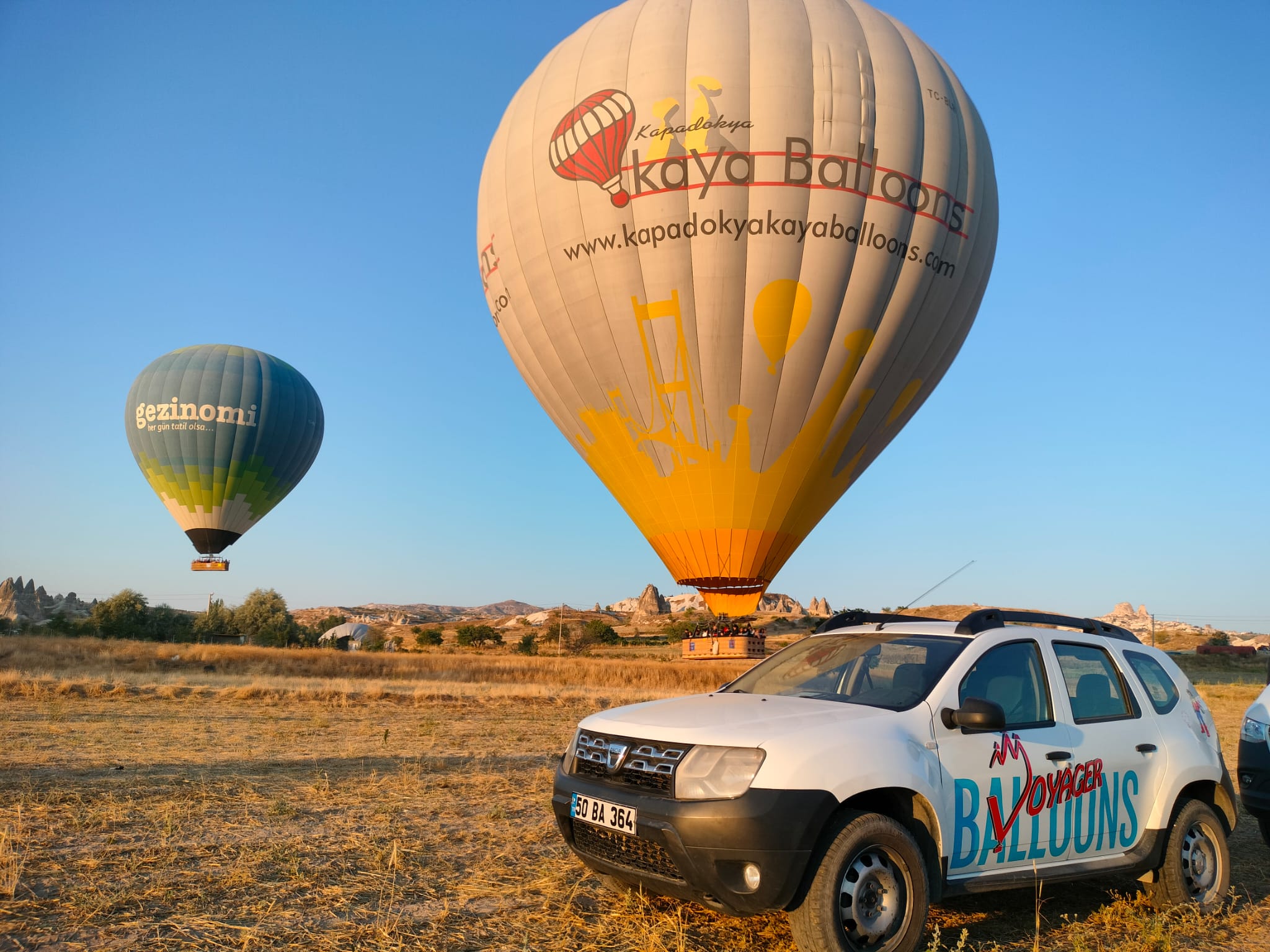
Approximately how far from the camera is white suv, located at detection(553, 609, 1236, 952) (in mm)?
4691

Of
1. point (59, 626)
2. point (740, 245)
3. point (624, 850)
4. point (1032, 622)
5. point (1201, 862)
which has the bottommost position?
point (59, 626)

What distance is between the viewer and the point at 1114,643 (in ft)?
22.2

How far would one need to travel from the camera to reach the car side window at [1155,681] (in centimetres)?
673

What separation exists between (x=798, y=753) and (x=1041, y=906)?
2947 mm

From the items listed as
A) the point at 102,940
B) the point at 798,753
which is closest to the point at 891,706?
A: the point at 798,753

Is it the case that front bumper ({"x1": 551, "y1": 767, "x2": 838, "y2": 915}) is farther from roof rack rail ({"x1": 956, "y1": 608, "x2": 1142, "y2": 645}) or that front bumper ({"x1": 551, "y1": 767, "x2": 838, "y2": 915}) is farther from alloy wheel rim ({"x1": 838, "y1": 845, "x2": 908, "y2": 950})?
roof rack rail ({"x1": 956, "y1": 608, "x2": 1142, "y2": 645})

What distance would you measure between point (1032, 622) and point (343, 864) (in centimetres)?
507

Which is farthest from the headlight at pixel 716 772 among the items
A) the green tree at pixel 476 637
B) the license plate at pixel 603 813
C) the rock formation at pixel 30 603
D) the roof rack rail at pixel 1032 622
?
the rock formation at pixel 30 603

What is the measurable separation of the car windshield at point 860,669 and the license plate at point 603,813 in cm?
161

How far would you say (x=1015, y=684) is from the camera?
6.00 metres

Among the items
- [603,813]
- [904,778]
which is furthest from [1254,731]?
[603,813]

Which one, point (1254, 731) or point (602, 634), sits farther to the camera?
point (602, 634)

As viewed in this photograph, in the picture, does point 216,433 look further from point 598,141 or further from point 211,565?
point 598,141

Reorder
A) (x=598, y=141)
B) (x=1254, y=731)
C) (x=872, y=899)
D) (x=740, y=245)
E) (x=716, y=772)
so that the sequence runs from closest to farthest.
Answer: (x=716, y=772) < (x=872, y=899) < (x=1254, y=731) < (x=740, y=245) < (x=598, y=141)
